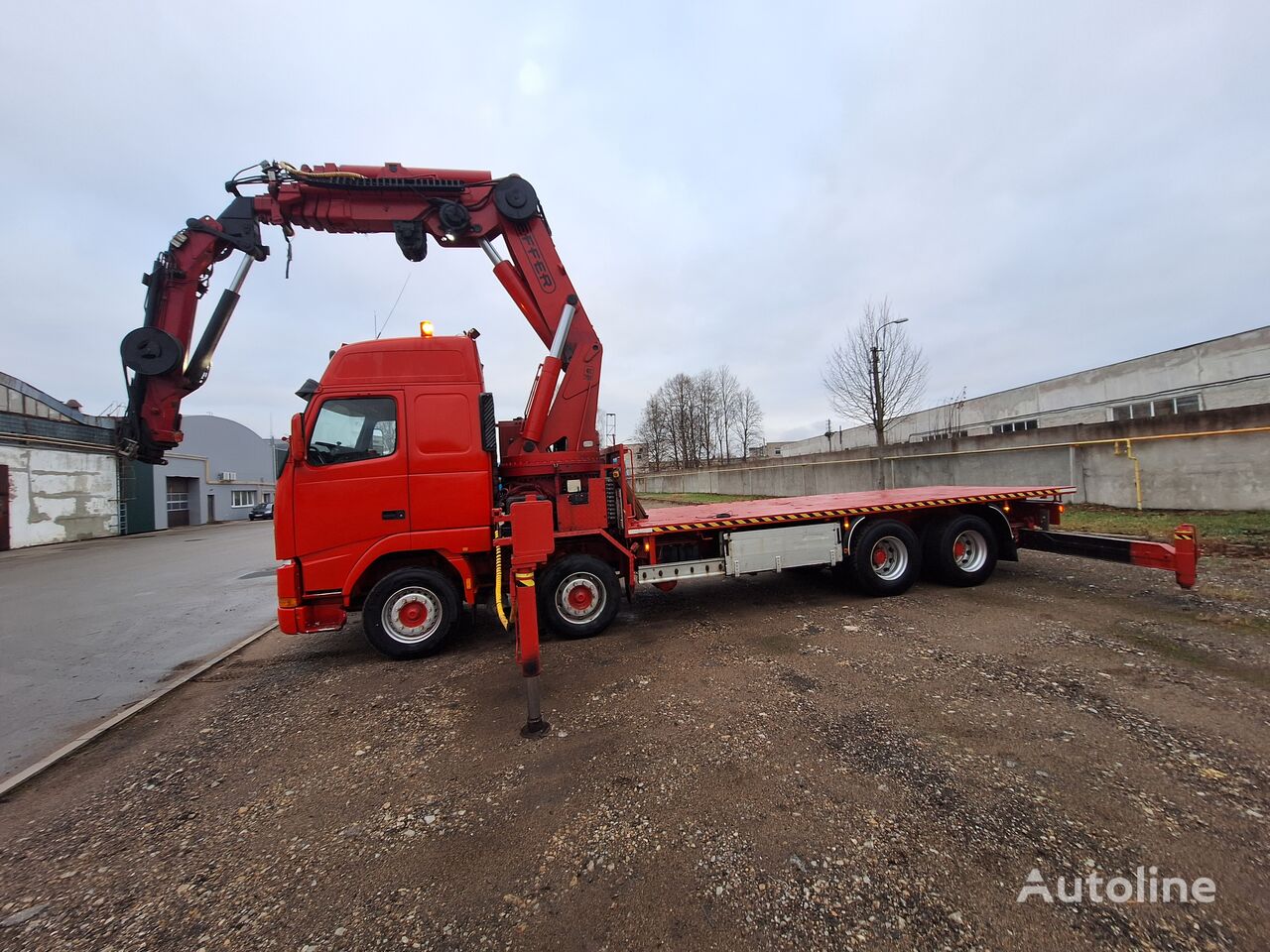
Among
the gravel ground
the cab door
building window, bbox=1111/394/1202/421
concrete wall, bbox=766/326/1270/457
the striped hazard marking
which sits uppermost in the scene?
concrete wall, bbox=766/326/1270/457

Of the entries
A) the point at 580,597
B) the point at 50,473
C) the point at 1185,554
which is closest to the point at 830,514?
the point at 580,597

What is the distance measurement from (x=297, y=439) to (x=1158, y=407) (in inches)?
1119

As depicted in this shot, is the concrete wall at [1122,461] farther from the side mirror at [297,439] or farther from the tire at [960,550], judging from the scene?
the side mirror at [297,439]

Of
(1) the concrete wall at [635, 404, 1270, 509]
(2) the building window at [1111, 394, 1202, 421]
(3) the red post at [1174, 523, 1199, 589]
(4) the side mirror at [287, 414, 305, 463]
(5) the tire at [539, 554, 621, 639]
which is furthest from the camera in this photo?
(2) the building window at [1111, 394, 1202, 421]

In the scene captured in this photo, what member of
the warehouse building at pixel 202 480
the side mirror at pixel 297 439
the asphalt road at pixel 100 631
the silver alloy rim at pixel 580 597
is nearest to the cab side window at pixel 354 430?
the side mirror at pixel 297 439

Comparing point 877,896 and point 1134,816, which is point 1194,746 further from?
point 877,896

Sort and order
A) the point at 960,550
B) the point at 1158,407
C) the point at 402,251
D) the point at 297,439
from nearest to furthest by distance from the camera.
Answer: the point at 297,439, the point at 402,251, the point at 960,550, the point at 1158,407

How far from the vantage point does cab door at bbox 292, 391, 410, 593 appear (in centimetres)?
492

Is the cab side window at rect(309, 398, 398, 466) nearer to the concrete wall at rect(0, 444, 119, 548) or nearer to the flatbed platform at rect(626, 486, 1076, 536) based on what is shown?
the flatbed platform at rect(626, 486, 1076, 536)

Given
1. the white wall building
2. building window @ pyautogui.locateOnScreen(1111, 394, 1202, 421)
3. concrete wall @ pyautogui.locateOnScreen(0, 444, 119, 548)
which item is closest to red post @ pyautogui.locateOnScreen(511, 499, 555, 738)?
building window @ pyautogui.locateOnScreen(1111, 394, 1202, 421)

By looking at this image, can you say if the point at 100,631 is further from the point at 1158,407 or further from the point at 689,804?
the point at 1158,407

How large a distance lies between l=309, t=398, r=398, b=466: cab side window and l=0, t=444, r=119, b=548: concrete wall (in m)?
29.3

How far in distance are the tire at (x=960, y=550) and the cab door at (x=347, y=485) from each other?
21.6ft

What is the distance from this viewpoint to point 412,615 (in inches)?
203
